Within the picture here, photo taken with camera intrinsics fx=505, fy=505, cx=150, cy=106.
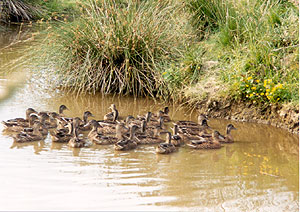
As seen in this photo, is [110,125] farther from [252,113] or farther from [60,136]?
[252,113]

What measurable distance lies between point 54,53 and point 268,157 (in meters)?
5.76

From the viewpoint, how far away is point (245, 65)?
9766mm

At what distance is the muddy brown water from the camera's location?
19.1ft

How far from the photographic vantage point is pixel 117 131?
8.36m

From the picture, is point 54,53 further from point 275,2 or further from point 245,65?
point 275,2

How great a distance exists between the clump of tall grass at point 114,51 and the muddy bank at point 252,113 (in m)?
1.27

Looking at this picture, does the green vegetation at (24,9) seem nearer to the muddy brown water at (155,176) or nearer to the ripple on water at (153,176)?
the muddy brown water at (155,176)

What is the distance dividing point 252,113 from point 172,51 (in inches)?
102

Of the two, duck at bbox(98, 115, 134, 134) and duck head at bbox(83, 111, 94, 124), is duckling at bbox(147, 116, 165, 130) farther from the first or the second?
duck head at bbox(83, 111, 94, 124)

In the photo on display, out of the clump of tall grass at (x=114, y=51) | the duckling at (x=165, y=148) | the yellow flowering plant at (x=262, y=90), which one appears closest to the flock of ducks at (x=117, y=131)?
the duckling at (x=165, y=148)

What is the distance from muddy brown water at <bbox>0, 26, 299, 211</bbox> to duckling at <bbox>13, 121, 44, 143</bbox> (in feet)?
0.38

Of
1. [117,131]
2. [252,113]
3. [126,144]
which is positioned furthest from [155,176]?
[252,113]

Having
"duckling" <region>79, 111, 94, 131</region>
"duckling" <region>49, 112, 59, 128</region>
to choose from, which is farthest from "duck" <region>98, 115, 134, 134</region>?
"duckling" <region>49, 112, 59, 128</region>

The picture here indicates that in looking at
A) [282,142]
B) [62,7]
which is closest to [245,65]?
[282,142]
